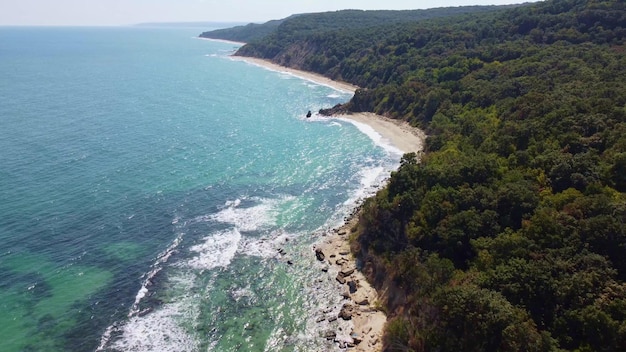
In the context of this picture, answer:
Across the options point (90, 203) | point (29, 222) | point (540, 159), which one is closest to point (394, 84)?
point (540, 159)

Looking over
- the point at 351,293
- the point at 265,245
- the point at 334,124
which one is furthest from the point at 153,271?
the point at 334,124

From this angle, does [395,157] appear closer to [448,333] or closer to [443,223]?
[443,223]

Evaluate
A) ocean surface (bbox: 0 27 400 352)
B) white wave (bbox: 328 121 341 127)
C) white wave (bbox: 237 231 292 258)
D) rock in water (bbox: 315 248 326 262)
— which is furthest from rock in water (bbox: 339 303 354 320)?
white wave (bbox: 328 121 341 127)

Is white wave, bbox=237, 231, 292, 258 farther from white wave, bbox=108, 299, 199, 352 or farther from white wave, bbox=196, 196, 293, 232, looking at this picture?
white wave, bbox=108, 299, 199, 352

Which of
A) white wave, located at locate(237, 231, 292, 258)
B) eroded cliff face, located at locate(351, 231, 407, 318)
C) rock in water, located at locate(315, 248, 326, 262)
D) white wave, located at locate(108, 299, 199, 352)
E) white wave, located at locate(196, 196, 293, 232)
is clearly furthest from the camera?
white wave, located at locate(196, 196, 293, 232)

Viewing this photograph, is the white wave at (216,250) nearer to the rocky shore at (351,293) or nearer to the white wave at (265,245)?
the white wave at (265,245)
